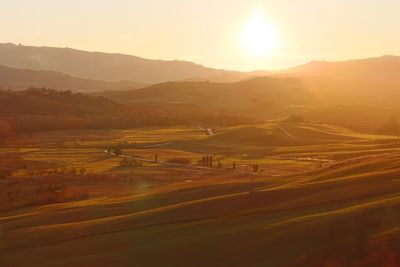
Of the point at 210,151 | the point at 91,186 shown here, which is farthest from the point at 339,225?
the point at 210,151

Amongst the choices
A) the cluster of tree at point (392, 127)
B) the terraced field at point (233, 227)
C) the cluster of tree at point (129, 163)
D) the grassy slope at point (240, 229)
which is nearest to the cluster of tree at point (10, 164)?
the cluster of tree at point (129, 163)

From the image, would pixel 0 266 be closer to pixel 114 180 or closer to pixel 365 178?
pixel 365 178

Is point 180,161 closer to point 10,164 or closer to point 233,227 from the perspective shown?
point 10,164

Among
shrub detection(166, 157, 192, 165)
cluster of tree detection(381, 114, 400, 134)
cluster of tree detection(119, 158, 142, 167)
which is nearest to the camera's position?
cluster of tree detection(119, 158, 142, 167)

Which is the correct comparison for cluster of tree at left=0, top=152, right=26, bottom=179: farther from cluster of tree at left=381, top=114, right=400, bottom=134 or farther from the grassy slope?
cluster of tree at left=381, top=114, right=400, bottom=134

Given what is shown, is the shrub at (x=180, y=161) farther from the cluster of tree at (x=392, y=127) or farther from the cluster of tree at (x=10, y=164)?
the cluster of tree at (x=392, y=127)

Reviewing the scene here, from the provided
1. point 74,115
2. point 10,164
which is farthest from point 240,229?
point 74,115

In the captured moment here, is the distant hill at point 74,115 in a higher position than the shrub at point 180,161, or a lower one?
higher

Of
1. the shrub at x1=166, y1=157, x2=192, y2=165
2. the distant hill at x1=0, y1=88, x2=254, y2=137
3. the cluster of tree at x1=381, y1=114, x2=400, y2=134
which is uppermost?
the distant hill at x1=0, y1=88, x2=254, y2=137

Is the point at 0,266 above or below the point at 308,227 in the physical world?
below

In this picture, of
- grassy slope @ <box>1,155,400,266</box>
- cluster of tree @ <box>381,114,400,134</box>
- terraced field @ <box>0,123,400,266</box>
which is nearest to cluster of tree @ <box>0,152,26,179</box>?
terraced field @ <box>0,123,400,266</box>

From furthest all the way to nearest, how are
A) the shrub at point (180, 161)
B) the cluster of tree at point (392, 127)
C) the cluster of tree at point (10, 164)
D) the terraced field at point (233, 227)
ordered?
the cluster of tree at point (392, 127) → the shrub at point (180, 161) → the cluster of tree at point (10, 164) → the terraced field at point (233, 227)
